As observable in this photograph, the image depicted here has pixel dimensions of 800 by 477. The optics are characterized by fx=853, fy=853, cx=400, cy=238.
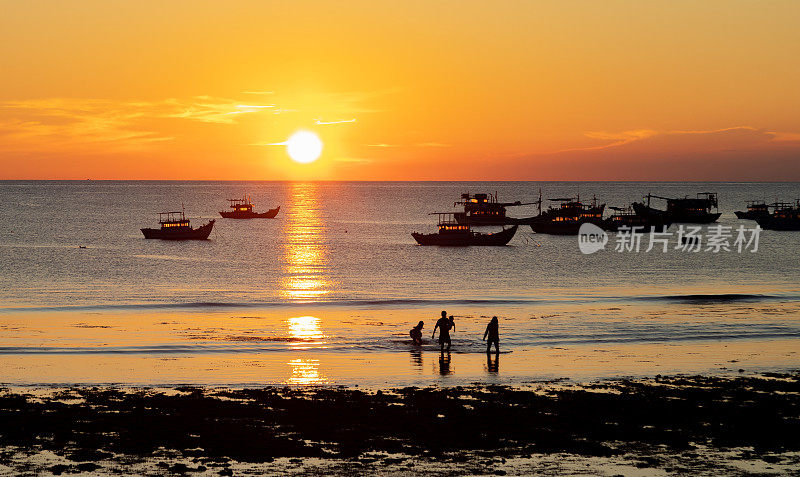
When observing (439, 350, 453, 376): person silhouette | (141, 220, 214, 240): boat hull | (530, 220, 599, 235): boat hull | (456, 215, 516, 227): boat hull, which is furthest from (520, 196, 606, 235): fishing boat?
(439, 350, 453, 376): person silhouette

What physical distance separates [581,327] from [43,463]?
31011mm

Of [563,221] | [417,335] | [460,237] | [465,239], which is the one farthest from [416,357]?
[563,221]

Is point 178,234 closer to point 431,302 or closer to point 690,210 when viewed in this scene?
point 431,302

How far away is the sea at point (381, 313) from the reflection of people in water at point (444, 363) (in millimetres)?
218

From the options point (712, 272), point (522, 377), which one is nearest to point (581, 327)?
point (522, 377)

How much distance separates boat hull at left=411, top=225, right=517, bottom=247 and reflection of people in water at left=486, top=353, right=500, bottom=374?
80758 millimetres

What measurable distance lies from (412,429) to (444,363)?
35.9 feet

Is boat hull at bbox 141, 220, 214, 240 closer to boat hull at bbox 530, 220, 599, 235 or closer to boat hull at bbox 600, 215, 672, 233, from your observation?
boat hull at bbox 530, 220, 599, 235

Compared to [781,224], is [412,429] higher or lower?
lower

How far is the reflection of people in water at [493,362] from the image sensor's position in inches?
1232

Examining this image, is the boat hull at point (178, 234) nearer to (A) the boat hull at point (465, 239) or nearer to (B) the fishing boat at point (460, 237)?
(A) the boat hull at point (465, 239)

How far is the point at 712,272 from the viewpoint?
8144cm

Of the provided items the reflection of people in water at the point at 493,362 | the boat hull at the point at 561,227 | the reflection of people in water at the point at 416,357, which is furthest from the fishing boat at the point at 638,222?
the reflection of people in water at the point at 493,362

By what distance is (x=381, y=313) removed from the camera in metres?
50.9
